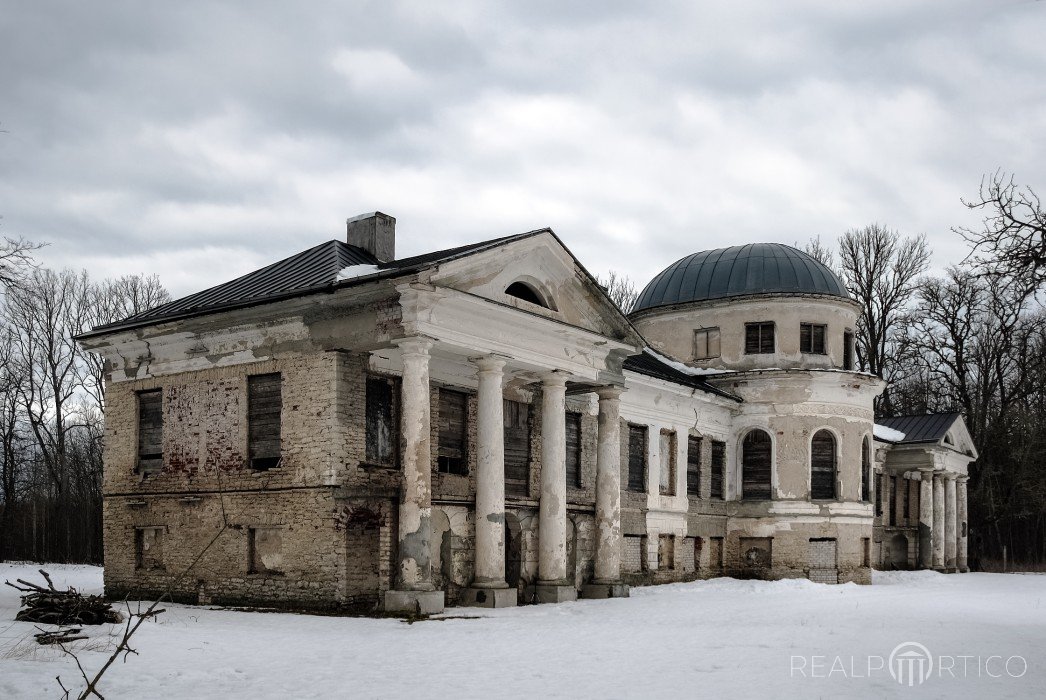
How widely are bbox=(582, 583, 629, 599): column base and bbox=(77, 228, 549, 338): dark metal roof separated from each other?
23.3 ft

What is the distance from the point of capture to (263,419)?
59.4ft

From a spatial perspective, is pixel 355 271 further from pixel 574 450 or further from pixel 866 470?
pixel 866 470

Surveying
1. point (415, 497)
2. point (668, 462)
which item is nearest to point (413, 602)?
point (415, 497)

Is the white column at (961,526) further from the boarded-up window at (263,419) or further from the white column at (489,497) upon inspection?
the boarded-up window at (263,419)

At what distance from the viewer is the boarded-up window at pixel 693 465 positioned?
2761cm

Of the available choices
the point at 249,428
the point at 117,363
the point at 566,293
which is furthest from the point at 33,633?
the point at 566,293

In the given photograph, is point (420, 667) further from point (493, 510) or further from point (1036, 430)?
point (1036, 430)

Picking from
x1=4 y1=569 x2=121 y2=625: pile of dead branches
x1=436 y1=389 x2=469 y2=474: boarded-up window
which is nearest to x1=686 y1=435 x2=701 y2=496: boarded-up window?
x1=436 y1=389 x2=469 y2=474: boarded-up window

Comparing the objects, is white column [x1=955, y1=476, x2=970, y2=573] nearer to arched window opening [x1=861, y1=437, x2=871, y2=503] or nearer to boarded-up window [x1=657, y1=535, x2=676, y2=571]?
arched window opening [x1=861, y1=437, x2=871, y2=503]

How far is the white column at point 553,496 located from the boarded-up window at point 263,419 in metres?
4.94

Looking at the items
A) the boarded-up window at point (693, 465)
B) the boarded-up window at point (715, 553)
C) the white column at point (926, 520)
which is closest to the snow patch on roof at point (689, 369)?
the boarded-up window at point (693, 465)

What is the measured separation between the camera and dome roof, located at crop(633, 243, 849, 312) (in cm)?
2947

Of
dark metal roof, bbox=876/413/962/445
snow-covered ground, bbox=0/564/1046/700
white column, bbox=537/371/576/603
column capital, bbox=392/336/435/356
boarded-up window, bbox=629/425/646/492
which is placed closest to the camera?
snow-covered ground, bbox=0/564/1046/700

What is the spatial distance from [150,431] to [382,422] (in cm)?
483
